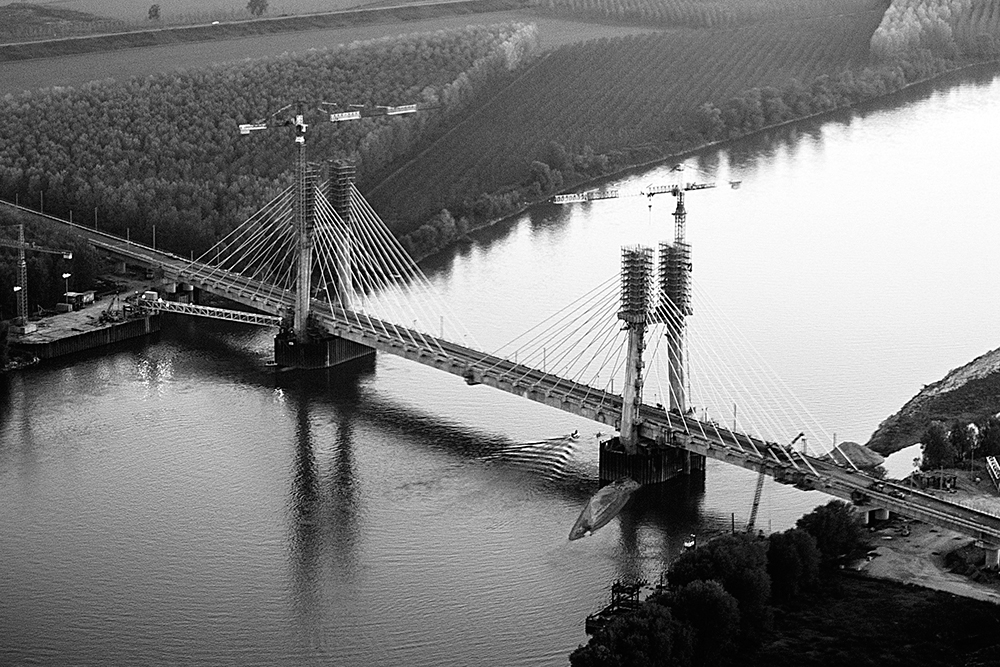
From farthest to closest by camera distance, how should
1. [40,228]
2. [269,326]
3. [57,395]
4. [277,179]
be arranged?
[277,179], [40,228], [269,326], [57,395]

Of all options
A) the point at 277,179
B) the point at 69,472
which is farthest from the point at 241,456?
the point at 277,179

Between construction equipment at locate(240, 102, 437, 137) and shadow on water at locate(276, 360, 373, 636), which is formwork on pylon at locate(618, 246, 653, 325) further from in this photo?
construction equipment at locate(240, 102, 437, 137)

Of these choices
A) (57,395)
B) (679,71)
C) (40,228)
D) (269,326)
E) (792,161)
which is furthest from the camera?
(679,71)

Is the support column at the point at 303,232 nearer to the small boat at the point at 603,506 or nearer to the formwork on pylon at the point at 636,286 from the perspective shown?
the formwork on pylon at the point at 636,286

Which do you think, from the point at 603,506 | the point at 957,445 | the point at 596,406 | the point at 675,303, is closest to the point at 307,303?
the point at 596,406

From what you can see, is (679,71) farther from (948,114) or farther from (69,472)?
(69,472)

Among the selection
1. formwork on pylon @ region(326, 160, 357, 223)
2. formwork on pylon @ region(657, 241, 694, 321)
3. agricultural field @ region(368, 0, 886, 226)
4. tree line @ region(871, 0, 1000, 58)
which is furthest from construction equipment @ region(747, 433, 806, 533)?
tree line @ region(871, 0, 1000, 58)

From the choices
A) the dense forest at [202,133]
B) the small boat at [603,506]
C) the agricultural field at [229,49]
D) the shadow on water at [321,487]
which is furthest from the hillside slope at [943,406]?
the agricultural field at [229,49]
